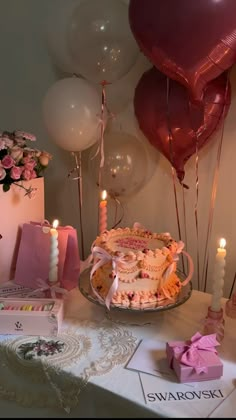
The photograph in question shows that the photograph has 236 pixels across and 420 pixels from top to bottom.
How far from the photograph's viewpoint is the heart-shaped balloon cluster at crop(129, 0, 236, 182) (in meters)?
0.94

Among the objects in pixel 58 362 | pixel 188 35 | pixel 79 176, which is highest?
pixel 188 35

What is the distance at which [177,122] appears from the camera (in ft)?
3.77

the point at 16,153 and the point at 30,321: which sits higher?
the point at 16,153

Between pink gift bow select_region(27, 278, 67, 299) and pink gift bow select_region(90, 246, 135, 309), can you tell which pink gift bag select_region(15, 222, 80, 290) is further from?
pink gift bow select_region(90, 246, 135, 309)

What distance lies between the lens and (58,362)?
0.94m

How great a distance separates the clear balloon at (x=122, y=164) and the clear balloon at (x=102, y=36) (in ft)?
0.76

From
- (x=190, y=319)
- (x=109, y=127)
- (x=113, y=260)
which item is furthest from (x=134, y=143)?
(x=190, y=319)

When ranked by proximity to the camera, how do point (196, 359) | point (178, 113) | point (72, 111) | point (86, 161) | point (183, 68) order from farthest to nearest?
point (86, 161) < point (72, 111) < point (178, 113) < point (183, 68) < point (196, 359)

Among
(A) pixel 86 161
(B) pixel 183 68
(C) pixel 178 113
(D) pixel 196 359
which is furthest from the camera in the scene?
(A) pixel 86 161

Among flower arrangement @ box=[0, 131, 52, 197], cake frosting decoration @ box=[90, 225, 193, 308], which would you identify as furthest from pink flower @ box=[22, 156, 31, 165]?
cake frosting decoration @ box=[90, 225, 193, 308]

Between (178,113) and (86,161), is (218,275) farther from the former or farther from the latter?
(86,161)

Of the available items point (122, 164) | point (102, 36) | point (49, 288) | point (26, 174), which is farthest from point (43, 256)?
point (102, 36)

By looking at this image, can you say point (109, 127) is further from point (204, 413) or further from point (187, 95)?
point (204, 413)

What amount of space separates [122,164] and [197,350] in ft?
2.13
